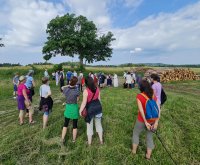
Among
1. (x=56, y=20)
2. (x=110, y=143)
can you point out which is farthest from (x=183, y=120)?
(x=56, y=20)

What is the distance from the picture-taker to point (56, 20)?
45.3 m

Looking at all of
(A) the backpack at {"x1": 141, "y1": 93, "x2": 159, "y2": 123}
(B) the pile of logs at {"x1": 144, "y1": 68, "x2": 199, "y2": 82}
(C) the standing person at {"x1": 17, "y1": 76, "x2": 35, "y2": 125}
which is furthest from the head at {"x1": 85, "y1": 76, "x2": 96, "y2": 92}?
(B) the pile of logs at {"x1": 144, "y1": 68, "x2": 199, "y2": 82}

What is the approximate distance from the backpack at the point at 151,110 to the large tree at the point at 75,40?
37421 mm

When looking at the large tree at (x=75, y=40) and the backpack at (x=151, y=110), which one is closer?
the backpack at (x=151, y=110)

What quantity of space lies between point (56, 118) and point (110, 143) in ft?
9.70

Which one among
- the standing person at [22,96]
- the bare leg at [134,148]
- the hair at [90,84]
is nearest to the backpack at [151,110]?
the bare leg at [134,148]

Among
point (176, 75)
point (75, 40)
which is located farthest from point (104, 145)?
point (75, 40)

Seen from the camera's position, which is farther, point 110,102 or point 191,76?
point 191,76

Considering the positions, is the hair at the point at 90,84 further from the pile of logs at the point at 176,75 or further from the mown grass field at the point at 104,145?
the pile of logs at the point at 176,75

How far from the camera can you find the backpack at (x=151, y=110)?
5.96 meters

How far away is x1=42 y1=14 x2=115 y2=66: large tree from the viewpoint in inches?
1708

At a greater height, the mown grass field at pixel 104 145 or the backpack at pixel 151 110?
the backpack at pixel 151 110

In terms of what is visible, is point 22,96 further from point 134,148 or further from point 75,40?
point 75,40

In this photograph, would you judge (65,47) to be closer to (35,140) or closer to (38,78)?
(38,78)
